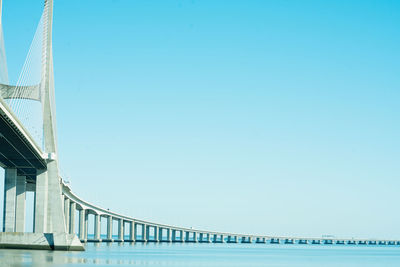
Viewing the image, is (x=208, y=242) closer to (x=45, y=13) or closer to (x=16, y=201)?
(x=16, y=201)

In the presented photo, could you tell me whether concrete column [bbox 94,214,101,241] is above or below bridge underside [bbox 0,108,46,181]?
below

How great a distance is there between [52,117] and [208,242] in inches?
4365

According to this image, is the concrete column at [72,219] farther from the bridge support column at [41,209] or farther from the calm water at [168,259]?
the bridge support column at [41,209]

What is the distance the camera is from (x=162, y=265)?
2034 inches

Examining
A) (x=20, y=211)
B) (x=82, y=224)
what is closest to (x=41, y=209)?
(x=20, y=211)

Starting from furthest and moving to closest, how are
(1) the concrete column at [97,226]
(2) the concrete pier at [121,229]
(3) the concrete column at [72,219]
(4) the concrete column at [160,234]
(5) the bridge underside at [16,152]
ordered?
1. (4) the concrete column at [160,234]
2. (2) the concrete pier at [121,229]
3. (1) the concrete column at [97,226]
4. (3) the concrete column at [72,219]
5. (5) the bridge underside at [16,152]

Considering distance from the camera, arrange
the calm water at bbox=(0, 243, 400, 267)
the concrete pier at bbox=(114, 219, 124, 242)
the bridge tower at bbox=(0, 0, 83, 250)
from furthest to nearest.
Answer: the concrete pier at bbox=(114, 219, 124, 242), the bridge tower at bbox=(0, 0, 83, 250), the calm water at bbox=(0, 243, 400, 267)

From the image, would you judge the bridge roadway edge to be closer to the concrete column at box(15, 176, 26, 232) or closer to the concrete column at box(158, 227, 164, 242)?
the concrete column at box(15, 176, 26, 232)

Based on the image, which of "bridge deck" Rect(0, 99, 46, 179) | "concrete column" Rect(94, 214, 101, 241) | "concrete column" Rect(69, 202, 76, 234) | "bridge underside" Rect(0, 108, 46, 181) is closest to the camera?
"bridge deck" Rect(0, 99, 46, 179)

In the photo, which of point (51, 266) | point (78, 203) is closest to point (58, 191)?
point (51, 266)

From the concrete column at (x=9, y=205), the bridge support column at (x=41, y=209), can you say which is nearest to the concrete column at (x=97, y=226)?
the concrete column at (x=9, y=205)

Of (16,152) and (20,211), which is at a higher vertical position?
(16,152)

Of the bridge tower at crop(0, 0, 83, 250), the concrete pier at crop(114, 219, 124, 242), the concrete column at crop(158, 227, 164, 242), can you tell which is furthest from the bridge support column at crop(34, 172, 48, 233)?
the concrete column at crop(158, 227, 164, 242)

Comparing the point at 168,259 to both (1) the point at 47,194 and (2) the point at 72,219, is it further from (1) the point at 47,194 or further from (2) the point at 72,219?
(2) the point at 72,219
